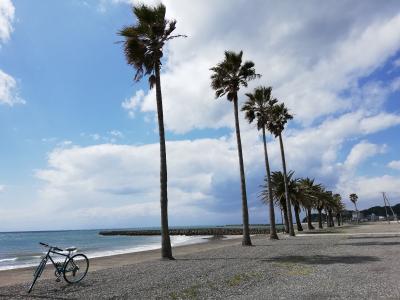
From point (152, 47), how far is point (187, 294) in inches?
614

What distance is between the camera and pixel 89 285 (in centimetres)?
1232

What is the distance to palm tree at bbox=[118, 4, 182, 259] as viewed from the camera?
69.6ft

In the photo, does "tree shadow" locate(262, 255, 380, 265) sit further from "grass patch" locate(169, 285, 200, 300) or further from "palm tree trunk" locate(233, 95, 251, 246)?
"palm tree trunk" locate(233, 95, 251, 246)

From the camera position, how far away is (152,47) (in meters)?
22.5

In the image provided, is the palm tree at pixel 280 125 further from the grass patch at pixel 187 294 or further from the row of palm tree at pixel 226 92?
the grass patch at pixel 187 294

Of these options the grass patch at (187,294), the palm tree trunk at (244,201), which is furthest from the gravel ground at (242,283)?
the palm tree trunk at (244,201)

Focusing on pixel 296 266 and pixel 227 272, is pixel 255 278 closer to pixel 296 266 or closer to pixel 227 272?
pixel 227 272

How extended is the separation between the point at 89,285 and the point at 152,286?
2038mm

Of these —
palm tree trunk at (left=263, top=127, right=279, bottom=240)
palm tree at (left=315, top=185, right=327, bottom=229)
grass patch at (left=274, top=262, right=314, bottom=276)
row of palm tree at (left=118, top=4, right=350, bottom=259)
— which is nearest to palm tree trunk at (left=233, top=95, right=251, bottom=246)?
row of palm tree at (left=118, top=4, right=350, bottom=259)

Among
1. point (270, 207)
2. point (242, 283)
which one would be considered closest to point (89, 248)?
point (270, 207)

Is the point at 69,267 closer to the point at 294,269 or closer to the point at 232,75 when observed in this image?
the point at 294,269

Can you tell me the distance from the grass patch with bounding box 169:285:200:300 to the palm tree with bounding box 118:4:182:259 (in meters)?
9.77

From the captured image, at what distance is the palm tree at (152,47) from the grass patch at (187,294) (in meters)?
9.77

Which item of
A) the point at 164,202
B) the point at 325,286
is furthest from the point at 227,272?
the point at 164,202
